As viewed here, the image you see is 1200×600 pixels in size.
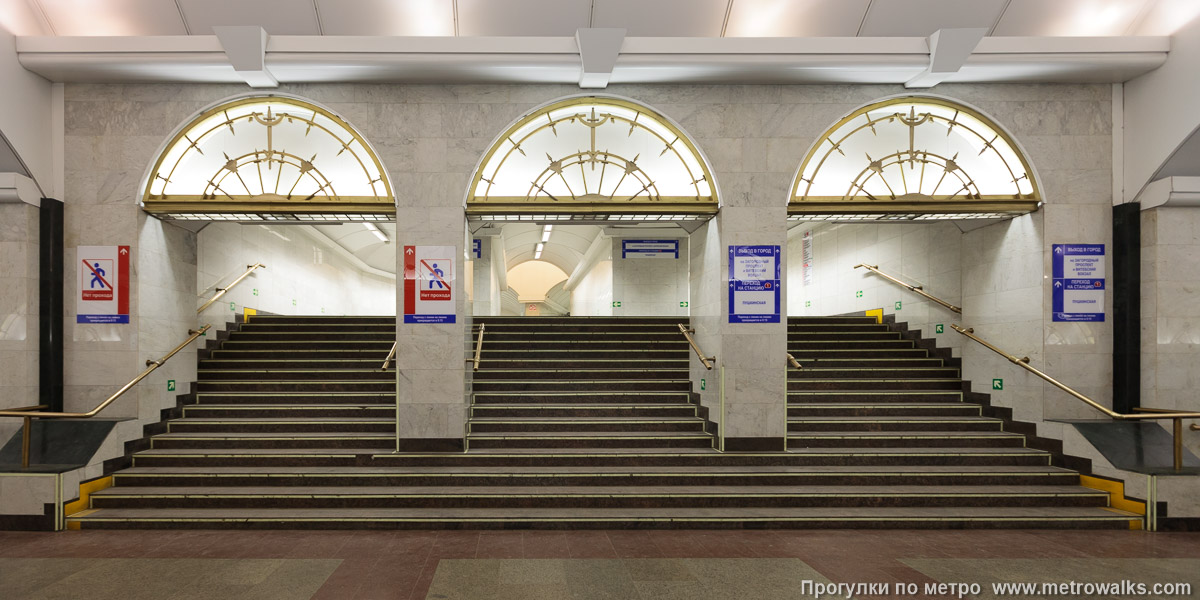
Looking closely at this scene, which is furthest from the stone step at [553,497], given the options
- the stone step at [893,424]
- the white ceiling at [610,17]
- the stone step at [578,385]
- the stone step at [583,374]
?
the white ceiling at [610,17]

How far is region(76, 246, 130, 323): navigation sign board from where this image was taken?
6648 mm

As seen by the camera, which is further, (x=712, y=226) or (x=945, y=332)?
(x=945, y=332)

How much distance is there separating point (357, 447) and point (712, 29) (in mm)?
5822

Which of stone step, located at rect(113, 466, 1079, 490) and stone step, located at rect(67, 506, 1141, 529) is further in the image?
stone step, located at rect(113, 466, 1079, 490)

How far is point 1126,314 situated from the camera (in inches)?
264

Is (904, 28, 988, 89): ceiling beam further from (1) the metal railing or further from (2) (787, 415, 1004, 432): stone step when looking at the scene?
(2) (787, 415, 1004, 432): stone step

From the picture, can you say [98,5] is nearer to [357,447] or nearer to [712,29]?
[357,447]

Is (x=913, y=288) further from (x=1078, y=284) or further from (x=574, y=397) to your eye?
(x=574, y=397)

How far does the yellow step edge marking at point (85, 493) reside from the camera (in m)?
5.50

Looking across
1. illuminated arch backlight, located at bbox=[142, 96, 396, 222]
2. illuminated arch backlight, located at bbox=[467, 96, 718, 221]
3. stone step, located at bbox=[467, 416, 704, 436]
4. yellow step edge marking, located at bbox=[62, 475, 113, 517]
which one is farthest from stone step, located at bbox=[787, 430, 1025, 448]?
yellow step edge marking, located at bbox=[62, 475, 113, 517]

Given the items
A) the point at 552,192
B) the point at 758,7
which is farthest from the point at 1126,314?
the point at 552,192

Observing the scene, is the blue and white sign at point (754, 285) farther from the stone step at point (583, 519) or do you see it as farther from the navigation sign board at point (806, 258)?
the navigation sign board at point (806, 258)

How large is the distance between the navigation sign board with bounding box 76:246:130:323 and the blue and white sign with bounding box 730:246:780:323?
6.34 meters

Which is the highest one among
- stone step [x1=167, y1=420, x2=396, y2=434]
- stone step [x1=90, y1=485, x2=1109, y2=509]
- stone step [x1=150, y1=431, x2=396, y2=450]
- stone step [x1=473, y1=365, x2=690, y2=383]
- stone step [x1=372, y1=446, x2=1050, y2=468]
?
stone step [x1=473, y1=365, x2=690, y2=383]
